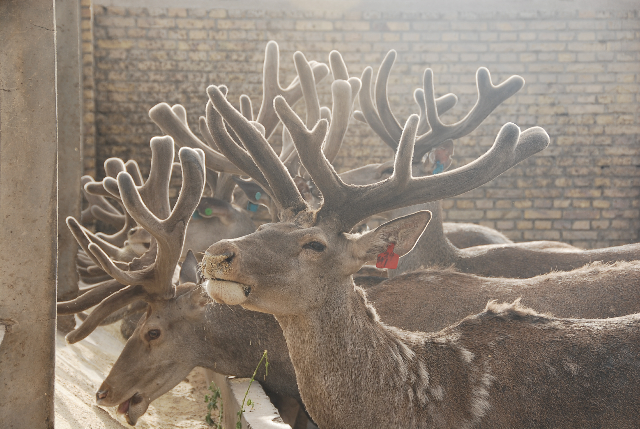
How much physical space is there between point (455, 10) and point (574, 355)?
22.6 ft

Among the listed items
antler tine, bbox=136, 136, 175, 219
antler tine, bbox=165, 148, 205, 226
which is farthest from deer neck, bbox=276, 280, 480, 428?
antler tine, bbox=136, 136, 175, 219

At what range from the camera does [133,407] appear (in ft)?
8.82

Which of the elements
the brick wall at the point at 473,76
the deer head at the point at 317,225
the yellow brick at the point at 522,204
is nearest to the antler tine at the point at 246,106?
the deer head at the point at 317,225

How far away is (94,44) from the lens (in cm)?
766

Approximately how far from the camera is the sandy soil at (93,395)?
2471 mm

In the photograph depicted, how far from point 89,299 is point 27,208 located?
50.7 inches

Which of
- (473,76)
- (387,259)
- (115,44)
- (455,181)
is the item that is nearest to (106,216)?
(115,44)

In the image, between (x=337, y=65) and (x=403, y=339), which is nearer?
(x=403, y=339)

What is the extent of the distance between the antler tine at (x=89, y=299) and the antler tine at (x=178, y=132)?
1.04 meters

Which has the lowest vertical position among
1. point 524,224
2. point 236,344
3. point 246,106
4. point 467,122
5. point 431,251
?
point 236,344

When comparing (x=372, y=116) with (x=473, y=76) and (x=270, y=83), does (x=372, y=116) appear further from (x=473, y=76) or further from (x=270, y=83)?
(x=473, y=76)

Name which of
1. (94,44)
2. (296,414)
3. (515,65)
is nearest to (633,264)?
(296,414)

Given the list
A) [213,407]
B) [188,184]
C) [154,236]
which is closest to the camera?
[188,184]

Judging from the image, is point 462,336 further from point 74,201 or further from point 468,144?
Result: point 468,144
